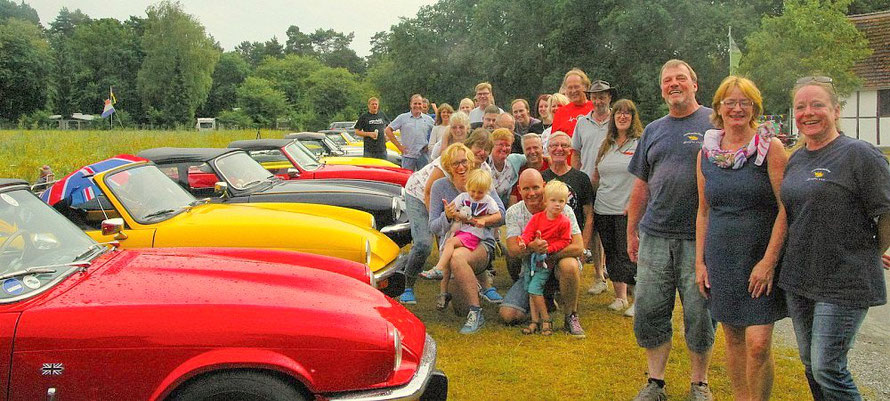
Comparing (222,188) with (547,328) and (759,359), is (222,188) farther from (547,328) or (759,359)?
(759,359)

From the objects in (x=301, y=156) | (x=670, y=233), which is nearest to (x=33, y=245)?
(x=670, y=233)

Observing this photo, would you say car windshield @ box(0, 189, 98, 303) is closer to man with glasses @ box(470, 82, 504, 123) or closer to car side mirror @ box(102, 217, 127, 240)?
A: car side mirror @ box(102, 217, 127, 240)

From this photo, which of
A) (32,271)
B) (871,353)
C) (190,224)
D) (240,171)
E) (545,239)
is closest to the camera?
(32,271)

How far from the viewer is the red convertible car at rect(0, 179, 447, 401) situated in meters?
3.21

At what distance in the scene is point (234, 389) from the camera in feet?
10.7

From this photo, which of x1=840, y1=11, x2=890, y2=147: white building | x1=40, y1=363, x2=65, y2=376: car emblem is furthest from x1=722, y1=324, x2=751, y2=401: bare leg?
x1=840, y1=11, x2=890, y2=147: white building

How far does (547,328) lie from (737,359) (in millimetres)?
2434

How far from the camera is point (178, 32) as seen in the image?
88.3 meters

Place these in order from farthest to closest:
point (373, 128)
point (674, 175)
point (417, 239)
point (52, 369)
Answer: point (373, 128) < point (417, 239) < point (674, 175) < point (52, 369)

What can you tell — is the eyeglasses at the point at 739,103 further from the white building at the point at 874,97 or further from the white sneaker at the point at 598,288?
the white building at the point at 874,97

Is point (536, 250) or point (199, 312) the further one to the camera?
point (536, 250)

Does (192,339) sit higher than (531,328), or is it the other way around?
(192,339)

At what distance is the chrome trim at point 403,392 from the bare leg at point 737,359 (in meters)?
1.62

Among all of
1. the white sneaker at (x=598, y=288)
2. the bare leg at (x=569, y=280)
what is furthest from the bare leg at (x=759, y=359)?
the white sneaker at (x=598, y=288)
